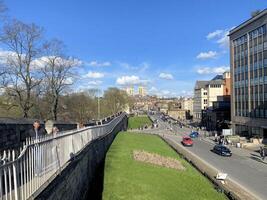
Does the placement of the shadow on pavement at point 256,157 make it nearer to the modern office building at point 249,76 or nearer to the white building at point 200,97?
the modern office building at point 249,76

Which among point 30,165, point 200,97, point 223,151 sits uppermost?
point 200,97

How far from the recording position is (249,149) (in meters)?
55.4

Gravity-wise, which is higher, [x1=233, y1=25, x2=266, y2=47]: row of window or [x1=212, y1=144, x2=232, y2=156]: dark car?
[x1=233, y1=25, x2=266, y2=47]: row of window

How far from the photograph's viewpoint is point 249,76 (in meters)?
67.8

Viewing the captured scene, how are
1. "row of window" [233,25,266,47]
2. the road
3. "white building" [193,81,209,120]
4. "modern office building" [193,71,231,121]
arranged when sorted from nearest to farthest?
1. the road
2. "row of window" [233,25,266,47]
3. "modern office building" [193,71,231,121]
4. "white building" [193,81,209,120]

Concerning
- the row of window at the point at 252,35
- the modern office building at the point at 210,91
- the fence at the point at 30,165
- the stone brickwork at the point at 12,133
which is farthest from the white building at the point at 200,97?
the fence at the point at 30,165

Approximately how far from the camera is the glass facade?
62281 millimetres

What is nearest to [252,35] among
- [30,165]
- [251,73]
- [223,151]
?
[251,73]

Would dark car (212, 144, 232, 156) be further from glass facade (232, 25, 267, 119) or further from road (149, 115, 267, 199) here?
glass facade (232, 25, 267, 119)

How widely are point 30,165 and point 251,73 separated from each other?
64065mm

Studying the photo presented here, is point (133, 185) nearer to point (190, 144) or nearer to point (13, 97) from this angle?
point (13, 97)

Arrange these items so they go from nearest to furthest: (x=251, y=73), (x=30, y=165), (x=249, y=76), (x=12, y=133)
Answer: (x=30, y=165) → (x=12, y=133) → (x=251, y=73) → (x=249, y=76)

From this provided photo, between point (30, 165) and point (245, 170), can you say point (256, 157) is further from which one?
point (30, 165)

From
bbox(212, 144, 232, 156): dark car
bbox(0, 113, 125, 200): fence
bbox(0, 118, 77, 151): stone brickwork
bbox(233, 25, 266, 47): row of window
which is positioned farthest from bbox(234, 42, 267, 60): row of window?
bbox(0, 113, 125, 200): fence
